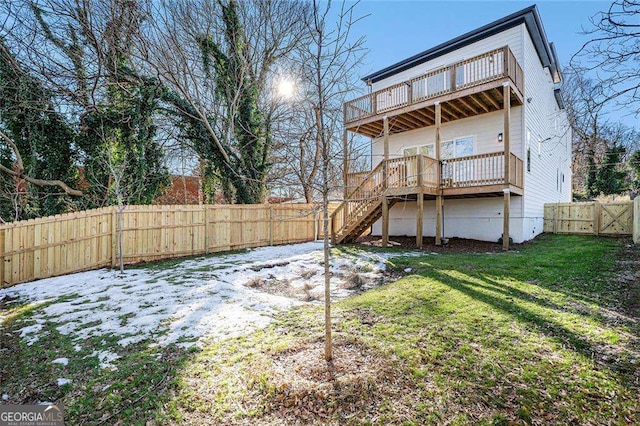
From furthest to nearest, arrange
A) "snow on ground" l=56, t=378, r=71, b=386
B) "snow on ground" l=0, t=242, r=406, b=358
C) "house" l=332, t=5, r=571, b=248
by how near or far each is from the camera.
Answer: "house" l=332, t=5, r=571, b=248, "snow on ground" l=0, t=242, r=406, b=358, "snow on ground" l=56, t=378, r=71, b=386

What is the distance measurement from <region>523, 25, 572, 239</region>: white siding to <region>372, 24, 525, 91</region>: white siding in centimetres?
39

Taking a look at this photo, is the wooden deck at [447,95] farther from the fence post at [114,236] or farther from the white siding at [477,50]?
the fence post at [114,236]

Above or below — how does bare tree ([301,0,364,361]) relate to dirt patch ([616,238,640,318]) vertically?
above

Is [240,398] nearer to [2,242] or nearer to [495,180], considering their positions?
[2,242]

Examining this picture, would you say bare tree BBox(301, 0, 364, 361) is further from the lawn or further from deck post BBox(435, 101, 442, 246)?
deck post BBox(435, 101, 442, 246)

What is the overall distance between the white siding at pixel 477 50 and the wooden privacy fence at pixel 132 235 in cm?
790

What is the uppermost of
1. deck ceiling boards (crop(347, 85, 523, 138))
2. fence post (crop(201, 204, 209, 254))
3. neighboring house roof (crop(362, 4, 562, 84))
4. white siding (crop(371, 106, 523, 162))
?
neighboring house roof (crop(362, 4, 562, 84))

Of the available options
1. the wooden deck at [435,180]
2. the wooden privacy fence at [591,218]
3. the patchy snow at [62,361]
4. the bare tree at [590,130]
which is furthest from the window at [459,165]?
the patchy snow at [62,361]

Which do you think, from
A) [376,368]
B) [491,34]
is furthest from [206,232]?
[491,34]

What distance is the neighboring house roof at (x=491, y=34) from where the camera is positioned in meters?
10.7

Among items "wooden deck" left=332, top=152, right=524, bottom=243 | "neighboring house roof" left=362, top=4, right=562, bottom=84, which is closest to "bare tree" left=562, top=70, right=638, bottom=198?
"neighboring house roof" left=362, top=4, right=562, bottom=84

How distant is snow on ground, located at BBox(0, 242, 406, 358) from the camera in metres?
4.02

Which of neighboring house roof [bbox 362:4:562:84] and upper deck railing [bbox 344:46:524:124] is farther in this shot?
neighboring house roof [bbox 362:4:562:84]

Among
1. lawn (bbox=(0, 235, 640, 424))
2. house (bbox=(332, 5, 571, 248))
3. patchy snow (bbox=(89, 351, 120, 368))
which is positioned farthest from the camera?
house (bbox=(332, 5, 571, 248))
